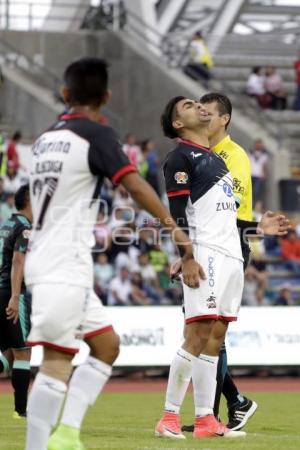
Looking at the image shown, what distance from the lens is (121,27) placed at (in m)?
33.9

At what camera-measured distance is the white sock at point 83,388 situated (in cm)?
773

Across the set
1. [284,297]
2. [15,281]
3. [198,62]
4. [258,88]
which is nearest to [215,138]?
[15,281]

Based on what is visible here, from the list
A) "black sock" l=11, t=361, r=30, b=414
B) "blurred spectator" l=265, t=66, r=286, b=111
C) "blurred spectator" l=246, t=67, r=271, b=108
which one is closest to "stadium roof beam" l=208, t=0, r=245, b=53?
"blurred spectator" l=265, t=66, r=286, b=111

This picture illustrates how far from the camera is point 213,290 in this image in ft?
32.8

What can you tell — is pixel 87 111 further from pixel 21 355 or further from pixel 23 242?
pixel 21 355

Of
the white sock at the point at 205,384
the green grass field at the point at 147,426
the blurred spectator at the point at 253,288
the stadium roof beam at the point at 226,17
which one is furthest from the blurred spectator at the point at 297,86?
the white sock at the point at 205,384

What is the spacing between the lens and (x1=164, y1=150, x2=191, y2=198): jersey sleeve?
9938 mm

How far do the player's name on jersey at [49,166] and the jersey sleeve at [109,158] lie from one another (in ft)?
0.60

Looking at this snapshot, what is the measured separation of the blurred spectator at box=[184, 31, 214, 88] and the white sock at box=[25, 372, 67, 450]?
83.4ft

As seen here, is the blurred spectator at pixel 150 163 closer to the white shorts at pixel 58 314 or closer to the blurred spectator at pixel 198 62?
the blurred spectator at pixel 198 62

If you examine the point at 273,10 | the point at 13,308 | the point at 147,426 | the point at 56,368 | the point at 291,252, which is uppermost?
the point at 273,10

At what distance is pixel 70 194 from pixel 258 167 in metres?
21.4

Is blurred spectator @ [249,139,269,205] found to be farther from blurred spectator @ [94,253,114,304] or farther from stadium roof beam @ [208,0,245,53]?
stadium roof beam @ [208,0,245,53]

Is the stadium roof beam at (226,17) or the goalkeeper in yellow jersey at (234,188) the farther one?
the stadium roof beam at (226,17)
